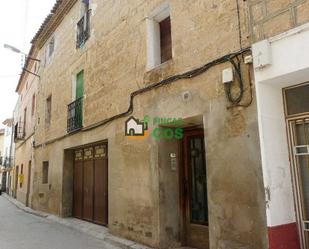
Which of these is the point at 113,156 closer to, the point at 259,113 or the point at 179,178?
the point at 179,178

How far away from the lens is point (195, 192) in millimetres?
6160

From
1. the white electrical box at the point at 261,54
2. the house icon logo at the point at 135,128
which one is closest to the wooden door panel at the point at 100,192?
the house icon logo at the point at 135,128

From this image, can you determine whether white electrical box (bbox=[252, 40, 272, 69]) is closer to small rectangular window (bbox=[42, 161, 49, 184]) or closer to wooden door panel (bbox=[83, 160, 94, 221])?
wooden door panel (bbox=[83, 160, 94, 221])

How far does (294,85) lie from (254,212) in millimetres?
1826

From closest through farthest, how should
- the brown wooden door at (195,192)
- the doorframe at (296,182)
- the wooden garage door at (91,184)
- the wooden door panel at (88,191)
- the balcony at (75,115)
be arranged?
1. the doorframe at (296,182)
2. the brown wooden door at (195,192)
3. the wooden garage door at (91,184)
4. the wooden door panel at (88,191)
5. the balcony at (75,115)

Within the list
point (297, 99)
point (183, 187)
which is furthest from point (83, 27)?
point (297, 99)

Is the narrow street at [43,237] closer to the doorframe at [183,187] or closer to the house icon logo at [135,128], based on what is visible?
the doorframe at [183,187]

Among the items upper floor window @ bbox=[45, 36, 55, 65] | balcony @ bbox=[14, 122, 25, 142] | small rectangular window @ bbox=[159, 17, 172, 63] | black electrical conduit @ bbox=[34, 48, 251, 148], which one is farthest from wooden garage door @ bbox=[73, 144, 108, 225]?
balcony @ bbox=[14, 122, 25, 142]

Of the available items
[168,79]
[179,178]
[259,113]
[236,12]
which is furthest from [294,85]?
[179,178]

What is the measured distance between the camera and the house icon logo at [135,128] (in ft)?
21.7

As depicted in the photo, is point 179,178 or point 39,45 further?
point 39,45

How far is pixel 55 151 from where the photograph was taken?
11625mm

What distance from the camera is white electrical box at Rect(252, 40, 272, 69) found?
13.8 ft

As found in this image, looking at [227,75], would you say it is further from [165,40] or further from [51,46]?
[51,46]
